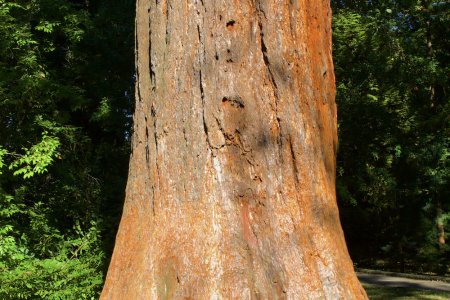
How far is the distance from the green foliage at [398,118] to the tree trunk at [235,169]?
475 inches

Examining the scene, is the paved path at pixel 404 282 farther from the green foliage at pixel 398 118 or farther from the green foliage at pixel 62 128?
the green foliage at pixel 62 128

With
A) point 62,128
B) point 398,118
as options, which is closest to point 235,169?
point 62,128

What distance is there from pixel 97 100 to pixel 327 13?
29.6ft

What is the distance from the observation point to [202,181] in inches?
131

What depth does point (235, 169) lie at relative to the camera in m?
3.31

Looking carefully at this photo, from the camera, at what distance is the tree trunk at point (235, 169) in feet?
10.6

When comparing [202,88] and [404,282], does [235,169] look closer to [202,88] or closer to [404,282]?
[202,88]

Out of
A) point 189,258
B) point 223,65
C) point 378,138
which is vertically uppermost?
point 378,138

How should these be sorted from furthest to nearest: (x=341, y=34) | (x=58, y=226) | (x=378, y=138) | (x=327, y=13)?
1. (x=378, y=138)
2. (x=341, y=34)
3. (x=58, y=226)
4. (x=327, y=13)

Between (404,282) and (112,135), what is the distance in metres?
6.98

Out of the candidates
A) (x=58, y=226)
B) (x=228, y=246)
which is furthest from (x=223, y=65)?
(x=58, y=226)

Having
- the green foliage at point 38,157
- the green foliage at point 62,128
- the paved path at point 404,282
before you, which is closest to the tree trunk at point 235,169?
the green foliage at point 62,128

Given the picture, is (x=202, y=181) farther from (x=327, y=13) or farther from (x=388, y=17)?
(x=388, y=17)

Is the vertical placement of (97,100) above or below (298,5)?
above
